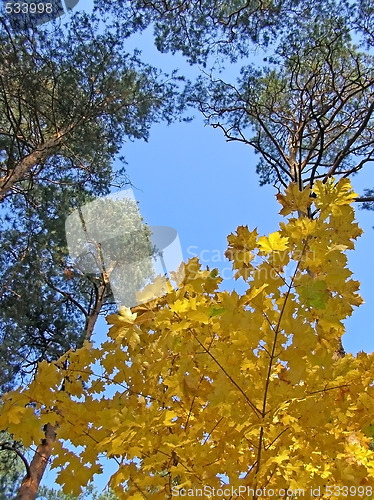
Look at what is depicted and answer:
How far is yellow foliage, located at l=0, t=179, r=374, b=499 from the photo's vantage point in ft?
3.65

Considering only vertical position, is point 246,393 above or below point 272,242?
below

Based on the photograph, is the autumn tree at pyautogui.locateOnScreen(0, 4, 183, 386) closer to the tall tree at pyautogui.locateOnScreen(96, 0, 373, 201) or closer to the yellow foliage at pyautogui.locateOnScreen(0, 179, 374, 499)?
the tall tree at pyautogui.locateOnScreen(96, 0, 373, 201)

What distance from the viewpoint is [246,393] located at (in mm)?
1158

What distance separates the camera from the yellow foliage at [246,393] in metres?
1.11

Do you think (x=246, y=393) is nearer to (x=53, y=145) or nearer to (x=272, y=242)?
(x=272, y=242)

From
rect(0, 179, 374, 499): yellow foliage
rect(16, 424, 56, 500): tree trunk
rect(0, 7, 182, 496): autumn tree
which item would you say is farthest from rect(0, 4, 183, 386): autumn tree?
rect(0, 179, 374, 499): yellow foliage

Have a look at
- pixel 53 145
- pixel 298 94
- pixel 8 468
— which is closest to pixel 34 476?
pixel 8 468

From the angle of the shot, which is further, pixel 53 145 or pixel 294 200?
pixel 53 145

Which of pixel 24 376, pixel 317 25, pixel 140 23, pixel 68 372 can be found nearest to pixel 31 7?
pixel 140 23

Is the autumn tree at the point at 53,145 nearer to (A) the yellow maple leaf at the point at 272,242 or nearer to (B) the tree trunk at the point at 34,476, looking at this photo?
(B) the tree trunk at the point at 34,476

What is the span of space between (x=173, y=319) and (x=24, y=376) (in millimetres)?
5982

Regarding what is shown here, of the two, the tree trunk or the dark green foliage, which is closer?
the tree trunk

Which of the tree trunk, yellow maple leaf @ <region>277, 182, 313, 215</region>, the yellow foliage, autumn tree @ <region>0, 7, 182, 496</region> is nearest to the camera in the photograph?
the yellow foliage

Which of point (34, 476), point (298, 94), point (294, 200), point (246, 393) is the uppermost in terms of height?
point (298, 94)
